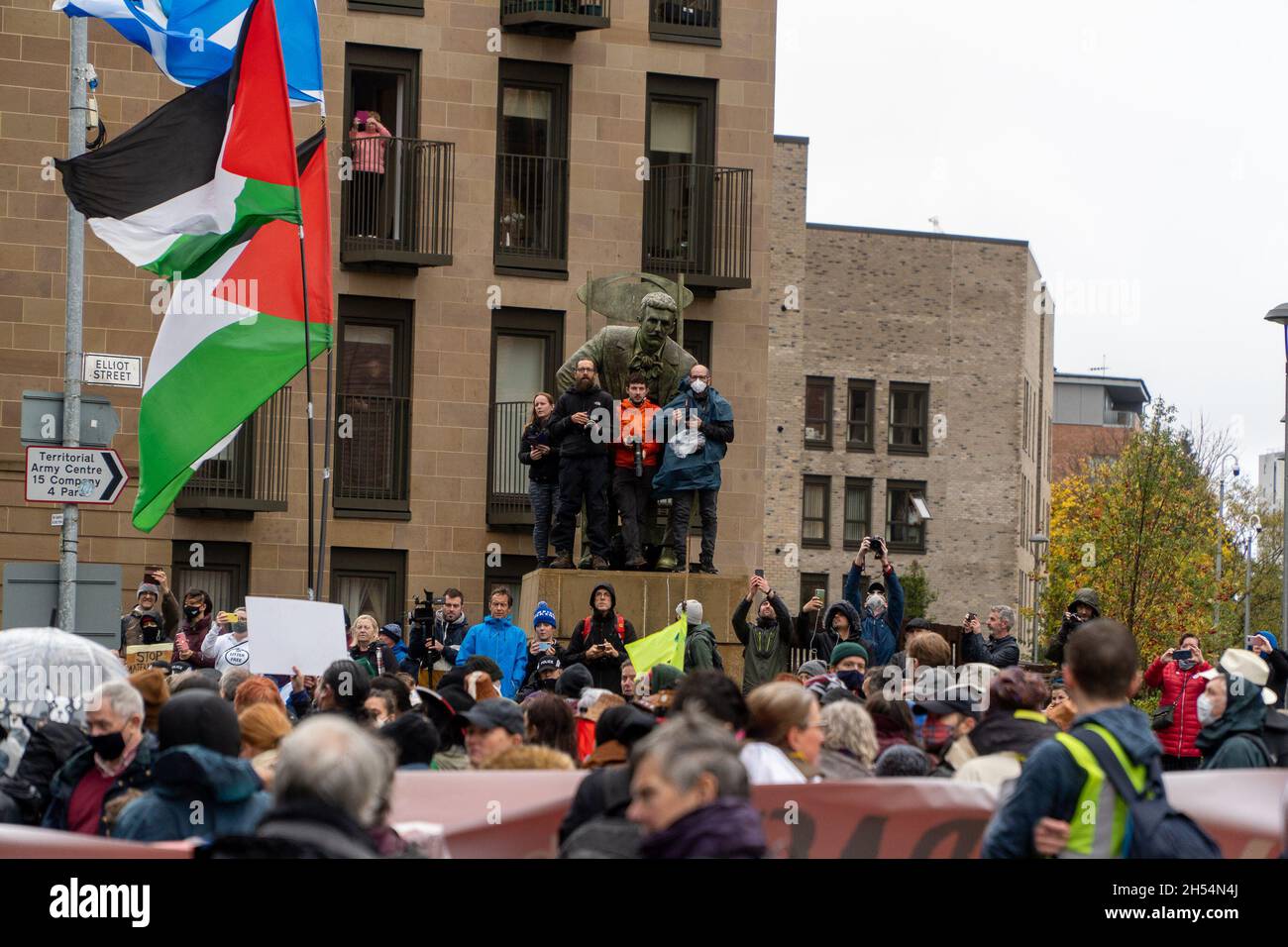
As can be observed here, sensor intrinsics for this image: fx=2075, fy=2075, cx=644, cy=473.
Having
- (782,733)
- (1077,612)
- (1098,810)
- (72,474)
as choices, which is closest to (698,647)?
(1077,612)

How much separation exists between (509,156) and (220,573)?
A: 6.66 metres

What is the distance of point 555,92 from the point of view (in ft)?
91.7

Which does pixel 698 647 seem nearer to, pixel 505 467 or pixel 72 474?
pixel 72 474

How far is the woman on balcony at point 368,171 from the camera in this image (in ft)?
87.6

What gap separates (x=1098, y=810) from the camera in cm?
621

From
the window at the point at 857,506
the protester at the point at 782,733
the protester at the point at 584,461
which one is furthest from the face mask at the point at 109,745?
the window at the point at 857,506

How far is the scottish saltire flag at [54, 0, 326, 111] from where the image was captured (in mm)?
15766

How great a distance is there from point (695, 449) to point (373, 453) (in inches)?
402

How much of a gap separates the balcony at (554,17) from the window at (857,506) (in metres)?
34.0

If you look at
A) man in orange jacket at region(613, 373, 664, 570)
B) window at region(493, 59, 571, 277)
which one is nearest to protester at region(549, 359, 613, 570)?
man in orange jacket at region(613, 373, 664, 570)

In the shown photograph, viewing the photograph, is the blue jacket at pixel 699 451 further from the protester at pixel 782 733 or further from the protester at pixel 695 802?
the protester at pixel 695 802

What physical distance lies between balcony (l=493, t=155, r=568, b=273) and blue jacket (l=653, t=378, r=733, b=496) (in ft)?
32.7

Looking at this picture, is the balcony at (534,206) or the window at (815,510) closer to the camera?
the balcony at (534,206)
